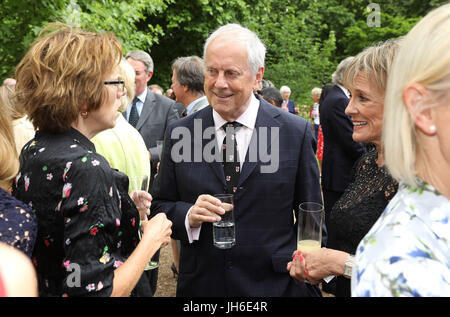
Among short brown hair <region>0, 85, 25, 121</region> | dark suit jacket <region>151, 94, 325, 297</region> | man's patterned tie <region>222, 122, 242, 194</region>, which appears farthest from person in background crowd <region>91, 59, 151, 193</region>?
short brown hair <region>0, 85, 25, 121</region>

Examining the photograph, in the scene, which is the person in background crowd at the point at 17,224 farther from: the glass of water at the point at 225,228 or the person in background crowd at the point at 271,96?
the person in background crowd at the point at 271,96

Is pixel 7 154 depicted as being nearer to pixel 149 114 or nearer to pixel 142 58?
pixel 149 114

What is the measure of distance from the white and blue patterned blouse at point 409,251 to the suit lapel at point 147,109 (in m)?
5.00

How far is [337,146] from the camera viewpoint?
5414 mm

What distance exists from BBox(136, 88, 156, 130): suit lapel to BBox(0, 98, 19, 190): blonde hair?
12.3 feet

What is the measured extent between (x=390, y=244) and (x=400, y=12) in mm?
27571

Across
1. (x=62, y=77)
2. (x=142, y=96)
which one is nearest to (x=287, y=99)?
(x=142, y=96)

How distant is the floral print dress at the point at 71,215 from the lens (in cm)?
181

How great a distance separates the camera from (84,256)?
1.81 metres

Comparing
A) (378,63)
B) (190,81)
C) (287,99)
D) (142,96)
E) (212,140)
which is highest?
(378,63)

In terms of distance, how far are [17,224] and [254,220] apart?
129 cm

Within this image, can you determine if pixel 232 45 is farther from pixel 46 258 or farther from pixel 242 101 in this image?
pixel 46 258
